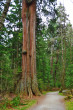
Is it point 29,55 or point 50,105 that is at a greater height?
point 29,55

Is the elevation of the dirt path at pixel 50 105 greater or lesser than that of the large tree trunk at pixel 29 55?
lesser

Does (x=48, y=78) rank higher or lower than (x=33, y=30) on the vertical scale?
lower

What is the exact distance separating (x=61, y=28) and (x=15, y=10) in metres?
9.25

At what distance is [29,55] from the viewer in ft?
43.9

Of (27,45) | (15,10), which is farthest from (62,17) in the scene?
(27,45)

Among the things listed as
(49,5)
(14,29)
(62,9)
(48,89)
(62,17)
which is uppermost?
(62,9)

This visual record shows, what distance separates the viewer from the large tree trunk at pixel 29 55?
12.3m

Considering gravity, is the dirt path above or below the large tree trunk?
below

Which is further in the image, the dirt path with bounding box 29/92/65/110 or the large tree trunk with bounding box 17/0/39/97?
the large tree trunk with bounding box 17/0/39/97

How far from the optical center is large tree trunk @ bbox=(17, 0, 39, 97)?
12342mm

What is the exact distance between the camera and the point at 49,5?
591 inches

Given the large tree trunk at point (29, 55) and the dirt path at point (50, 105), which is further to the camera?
the large tree trunk at point (29, 55)

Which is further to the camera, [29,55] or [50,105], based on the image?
[29,55]

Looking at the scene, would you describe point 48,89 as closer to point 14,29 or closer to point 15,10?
point 14,29
